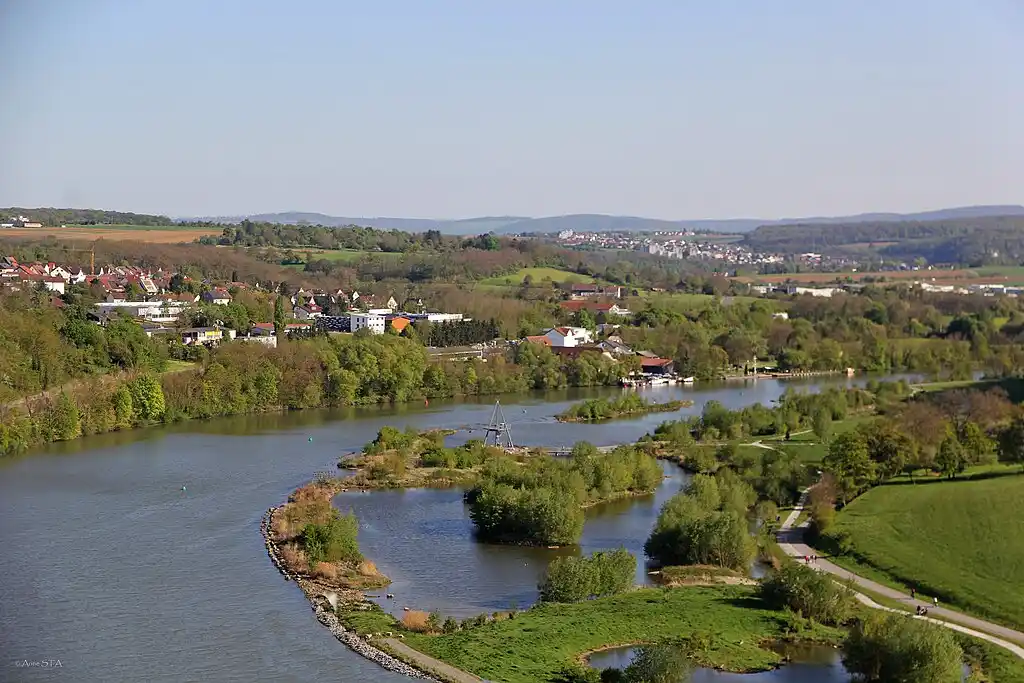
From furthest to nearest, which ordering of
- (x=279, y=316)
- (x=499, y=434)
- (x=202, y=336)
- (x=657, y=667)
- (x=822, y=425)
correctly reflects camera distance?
(x=279, y=316)
(x=202, y=336)
(x=499, y=434)
(x=822, y=425)
(x=657, y=667)

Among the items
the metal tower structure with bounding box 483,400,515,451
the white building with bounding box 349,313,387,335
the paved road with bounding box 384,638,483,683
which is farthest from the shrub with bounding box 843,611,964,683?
the white building with bounding box 349,313,387,335

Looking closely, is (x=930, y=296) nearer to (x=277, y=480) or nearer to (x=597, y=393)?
(x=597, y=393)

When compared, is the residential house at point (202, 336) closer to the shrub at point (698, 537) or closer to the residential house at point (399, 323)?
the residential house at point (399, 323)

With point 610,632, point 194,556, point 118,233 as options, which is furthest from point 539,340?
point 610,632

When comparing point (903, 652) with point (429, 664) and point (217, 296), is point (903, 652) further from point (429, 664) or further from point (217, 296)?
point (217, 296)

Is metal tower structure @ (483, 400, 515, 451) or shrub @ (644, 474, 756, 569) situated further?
metal tower structure @ (483, 400, 515, 451)

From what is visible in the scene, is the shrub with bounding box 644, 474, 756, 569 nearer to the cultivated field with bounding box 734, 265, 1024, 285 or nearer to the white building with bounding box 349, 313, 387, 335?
the white building with bounding box 349, 313, 387, 335
